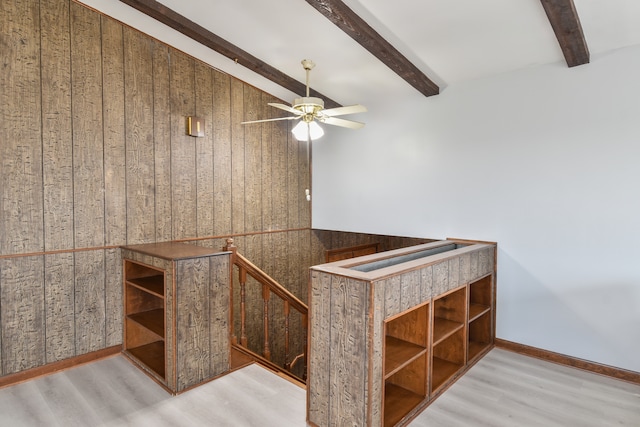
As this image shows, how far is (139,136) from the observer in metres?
3.41

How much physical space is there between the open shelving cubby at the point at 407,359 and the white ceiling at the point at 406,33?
2.26 metres

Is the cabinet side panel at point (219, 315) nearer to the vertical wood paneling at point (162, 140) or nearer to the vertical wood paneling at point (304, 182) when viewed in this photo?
Answer: the vertical wood paneling at point (162, 140)

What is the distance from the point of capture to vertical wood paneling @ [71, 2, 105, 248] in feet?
9.94

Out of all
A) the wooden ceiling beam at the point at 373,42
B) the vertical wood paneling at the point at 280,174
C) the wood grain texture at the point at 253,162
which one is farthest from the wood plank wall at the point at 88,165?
the wooden ceiling beam at the point at 373,42

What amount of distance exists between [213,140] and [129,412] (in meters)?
2.73

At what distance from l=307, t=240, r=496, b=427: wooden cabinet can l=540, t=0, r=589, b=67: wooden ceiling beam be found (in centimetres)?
182

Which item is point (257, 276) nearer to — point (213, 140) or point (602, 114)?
point (213, 140)

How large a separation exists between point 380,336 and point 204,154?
112 inches

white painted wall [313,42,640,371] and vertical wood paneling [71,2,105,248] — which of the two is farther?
vertical wood paneling [71,2,105,248]

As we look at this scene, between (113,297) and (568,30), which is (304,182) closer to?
(113,297)

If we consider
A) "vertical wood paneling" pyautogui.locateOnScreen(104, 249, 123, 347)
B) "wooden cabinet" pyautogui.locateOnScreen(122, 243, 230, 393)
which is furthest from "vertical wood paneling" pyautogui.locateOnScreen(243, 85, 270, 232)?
"vertical wood paneling" pyautogui.locateOnScreen(104, 249, 123, 347)

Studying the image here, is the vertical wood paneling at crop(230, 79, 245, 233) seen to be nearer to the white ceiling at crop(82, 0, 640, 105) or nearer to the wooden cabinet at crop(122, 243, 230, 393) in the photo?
the white ceiling at crop(82, 0, 640, 105)

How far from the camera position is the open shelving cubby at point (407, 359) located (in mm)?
2436

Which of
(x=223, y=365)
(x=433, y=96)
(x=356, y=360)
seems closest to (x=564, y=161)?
(x=433, y=96)
